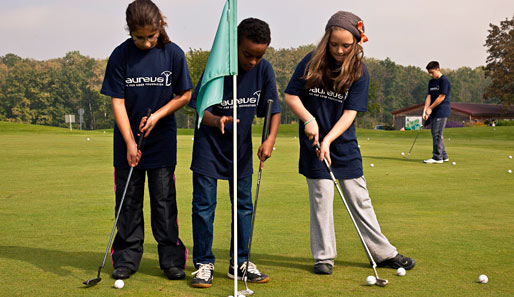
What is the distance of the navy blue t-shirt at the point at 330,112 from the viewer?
5094 mm

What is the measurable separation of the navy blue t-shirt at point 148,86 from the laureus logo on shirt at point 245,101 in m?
0.36

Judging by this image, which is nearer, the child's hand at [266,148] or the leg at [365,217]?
the child's hand at [266,148]

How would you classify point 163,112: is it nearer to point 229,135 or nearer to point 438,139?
point 229,135

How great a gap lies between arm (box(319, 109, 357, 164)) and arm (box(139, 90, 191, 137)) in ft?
3.83

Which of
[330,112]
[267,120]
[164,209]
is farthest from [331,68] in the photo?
[164,209]

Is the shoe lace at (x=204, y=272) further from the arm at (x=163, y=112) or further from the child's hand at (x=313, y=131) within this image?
the child's hand at (x=313, y=131)

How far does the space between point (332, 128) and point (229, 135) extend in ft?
2.77

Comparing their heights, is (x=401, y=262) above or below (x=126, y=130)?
below

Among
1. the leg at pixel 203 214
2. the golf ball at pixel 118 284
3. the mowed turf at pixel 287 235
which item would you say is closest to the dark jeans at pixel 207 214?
the leg at pixel 203 214

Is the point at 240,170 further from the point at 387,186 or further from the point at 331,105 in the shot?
the point at 387,186

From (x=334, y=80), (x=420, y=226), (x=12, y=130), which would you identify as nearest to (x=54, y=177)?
(x=420, y=226)

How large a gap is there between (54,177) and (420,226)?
783 centimetres

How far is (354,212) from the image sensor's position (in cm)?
523

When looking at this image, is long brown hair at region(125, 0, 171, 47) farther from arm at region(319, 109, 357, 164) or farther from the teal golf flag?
arm at region(319, 109, 357, 164)
